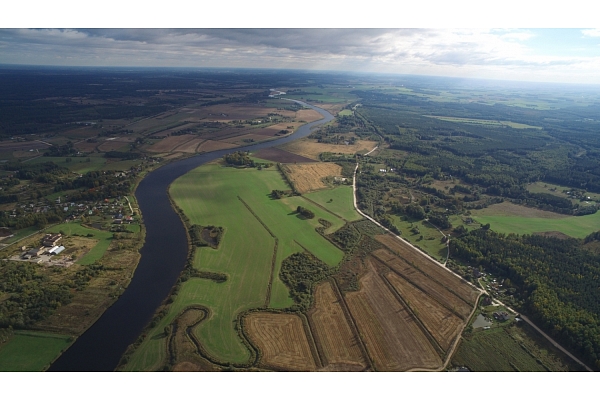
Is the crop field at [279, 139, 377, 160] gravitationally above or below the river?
above

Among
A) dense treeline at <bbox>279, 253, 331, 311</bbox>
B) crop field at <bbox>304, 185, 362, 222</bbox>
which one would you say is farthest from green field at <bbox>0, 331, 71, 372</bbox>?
crop field at <bbox>304, 185, 362, 222</bbox>

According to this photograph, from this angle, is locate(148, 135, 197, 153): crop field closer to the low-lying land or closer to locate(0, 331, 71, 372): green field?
the low-lying land

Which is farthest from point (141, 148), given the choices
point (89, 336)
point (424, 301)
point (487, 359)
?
point (487, 359)

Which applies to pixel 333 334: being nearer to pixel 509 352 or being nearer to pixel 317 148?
pixel 509 352

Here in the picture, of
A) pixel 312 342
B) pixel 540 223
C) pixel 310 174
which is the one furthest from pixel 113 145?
pixel 540 223

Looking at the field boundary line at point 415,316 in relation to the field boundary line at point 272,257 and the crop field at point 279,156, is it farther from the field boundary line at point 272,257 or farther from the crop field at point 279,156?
the crop field at point 279,156
